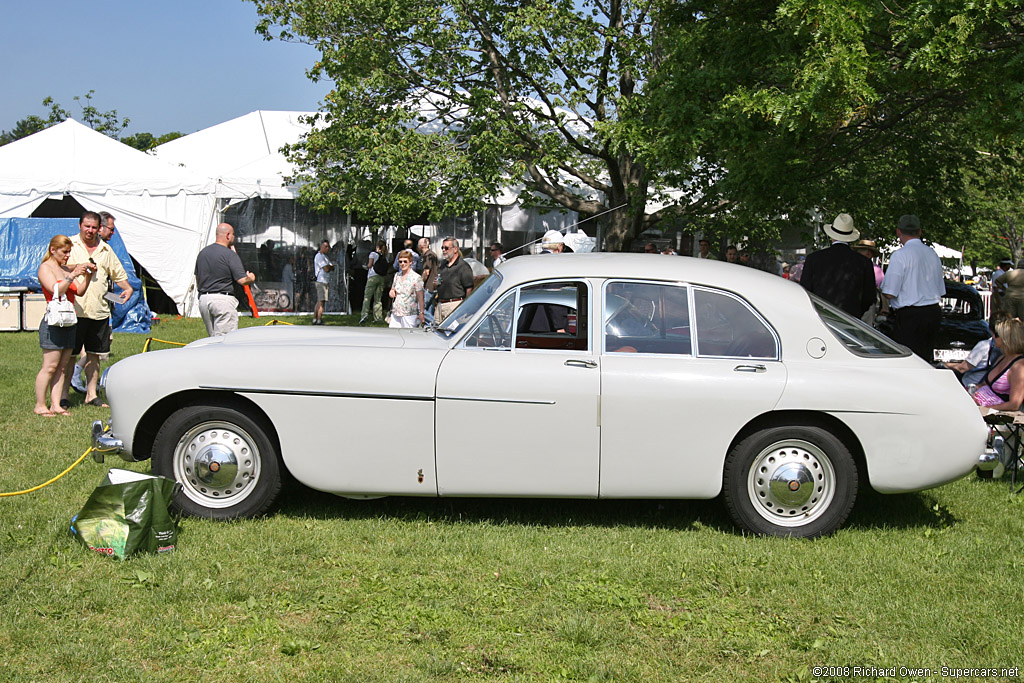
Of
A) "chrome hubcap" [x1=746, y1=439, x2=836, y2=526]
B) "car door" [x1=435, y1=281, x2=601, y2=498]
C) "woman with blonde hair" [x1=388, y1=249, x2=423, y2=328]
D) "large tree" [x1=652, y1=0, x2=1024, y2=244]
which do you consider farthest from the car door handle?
"woman with blonde hair" [x1=388, y1=249, x2=423, y2=328]

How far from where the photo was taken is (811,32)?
28.3ft

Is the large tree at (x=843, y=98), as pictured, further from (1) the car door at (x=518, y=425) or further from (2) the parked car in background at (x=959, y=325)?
(1) the car door at (x=518, y=425)

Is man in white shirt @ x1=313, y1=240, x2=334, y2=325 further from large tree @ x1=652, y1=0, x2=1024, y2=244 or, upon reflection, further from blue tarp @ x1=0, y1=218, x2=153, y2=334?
large tree @ x1=652, y1=0, x2=1024, y2=244

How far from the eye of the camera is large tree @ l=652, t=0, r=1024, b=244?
8.23 m

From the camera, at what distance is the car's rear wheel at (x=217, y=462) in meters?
5.32

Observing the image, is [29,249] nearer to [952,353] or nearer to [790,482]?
[952,353]

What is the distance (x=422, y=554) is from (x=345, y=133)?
46.2 feet

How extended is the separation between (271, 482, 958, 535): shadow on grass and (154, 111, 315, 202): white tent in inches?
579

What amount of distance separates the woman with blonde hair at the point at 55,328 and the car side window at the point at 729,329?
5778 millimetres

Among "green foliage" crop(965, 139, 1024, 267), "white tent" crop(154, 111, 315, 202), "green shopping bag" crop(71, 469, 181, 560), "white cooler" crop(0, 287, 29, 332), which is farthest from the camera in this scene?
"white tent" crop(154, 111, 315, 202)

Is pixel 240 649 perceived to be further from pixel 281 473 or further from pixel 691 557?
pixel 691 557

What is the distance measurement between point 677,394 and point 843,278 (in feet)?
12.7

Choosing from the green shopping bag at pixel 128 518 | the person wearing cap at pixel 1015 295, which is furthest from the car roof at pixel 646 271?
the person wearing cap at pixel 1015 295

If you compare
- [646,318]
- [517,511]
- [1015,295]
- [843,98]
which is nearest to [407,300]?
[843,98]
